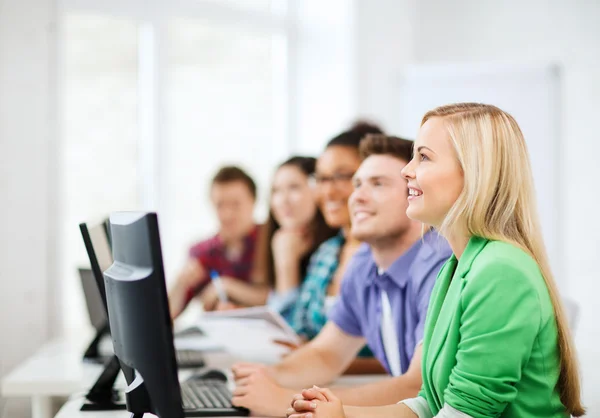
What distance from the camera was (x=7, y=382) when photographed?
201 centimetres

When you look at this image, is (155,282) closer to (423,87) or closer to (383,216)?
(383,216)

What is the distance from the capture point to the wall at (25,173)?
11.0ft

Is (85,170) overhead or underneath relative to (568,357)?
overhead

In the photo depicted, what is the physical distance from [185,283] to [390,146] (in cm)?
190

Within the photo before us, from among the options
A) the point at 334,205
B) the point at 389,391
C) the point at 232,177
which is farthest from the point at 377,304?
the point at 232,177

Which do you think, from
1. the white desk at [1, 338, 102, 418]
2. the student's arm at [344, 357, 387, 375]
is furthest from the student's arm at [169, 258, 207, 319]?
the student's arm at [344, 357, 387, 375]

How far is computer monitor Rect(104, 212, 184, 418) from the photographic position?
1.05 m

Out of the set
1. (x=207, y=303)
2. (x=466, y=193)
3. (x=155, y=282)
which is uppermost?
(x=466, y=193)

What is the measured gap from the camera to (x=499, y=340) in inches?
42.4

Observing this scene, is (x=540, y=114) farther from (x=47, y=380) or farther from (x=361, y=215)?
(x=47, y=380)

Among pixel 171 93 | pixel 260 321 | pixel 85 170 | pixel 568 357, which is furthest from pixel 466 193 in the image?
pixel 171 93

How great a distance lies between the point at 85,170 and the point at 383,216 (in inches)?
103

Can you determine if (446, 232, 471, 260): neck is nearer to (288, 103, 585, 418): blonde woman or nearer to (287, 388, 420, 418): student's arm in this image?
(288, 103, 585, 418): blonde woman

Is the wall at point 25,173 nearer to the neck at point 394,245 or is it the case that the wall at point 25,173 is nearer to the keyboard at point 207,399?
the keyboard at point 207,399
